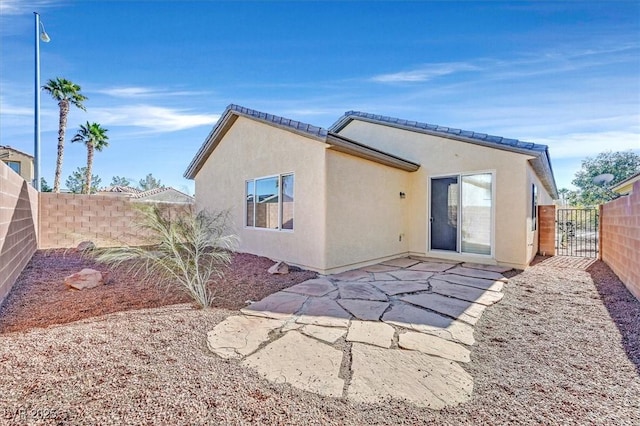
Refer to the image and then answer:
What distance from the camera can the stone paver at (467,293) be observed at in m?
5.05

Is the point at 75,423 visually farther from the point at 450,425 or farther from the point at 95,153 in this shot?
the point at 95,153

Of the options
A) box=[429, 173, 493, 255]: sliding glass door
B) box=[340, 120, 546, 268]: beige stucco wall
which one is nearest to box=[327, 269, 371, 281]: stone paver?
box=[340, 120, 546, 268]: beige stucco wall

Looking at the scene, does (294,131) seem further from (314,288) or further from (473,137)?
(473,137)

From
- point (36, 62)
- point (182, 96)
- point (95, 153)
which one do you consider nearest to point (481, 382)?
point (182, 96)

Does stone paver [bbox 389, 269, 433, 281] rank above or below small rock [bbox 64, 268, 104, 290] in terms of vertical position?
below

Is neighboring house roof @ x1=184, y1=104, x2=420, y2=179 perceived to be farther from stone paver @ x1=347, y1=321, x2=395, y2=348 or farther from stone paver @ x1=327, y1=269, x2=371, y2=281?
stone paver @ x1=347, y1=321, x2=395, y2=348

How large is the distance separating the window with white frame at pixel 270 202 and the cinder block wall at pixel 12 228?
5.12 meters

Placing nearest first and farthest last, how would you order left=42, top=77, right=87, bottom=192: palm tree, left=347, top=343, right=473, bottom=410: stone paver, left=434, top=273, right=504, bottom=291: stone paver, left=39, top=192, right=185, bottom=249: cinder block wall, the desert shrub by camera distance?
left=347, top=343, right=473, bottom=410: stone paver, the desert shrub, left=434, top=273, right=504, bottom=291: stone paver, left=39, top=192, right=185, bottom=249: cinder block wall, left=42, top=77, right=87, bottom=192: palm tree

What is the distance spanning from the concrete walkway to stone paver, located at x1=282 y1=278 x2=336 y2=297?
2 cm

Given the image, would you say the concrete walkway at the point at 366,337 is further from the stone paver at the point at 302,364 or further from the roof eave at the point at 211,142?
the roof eave at the point at 211,142

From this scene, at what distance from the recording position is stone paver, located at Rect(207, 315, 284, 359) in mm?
3173

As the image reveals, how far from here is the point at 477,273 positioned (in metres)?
6.98

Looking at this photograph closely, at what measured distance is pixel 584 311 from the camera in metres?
4.53

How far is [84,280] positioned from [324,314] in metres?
4.72
